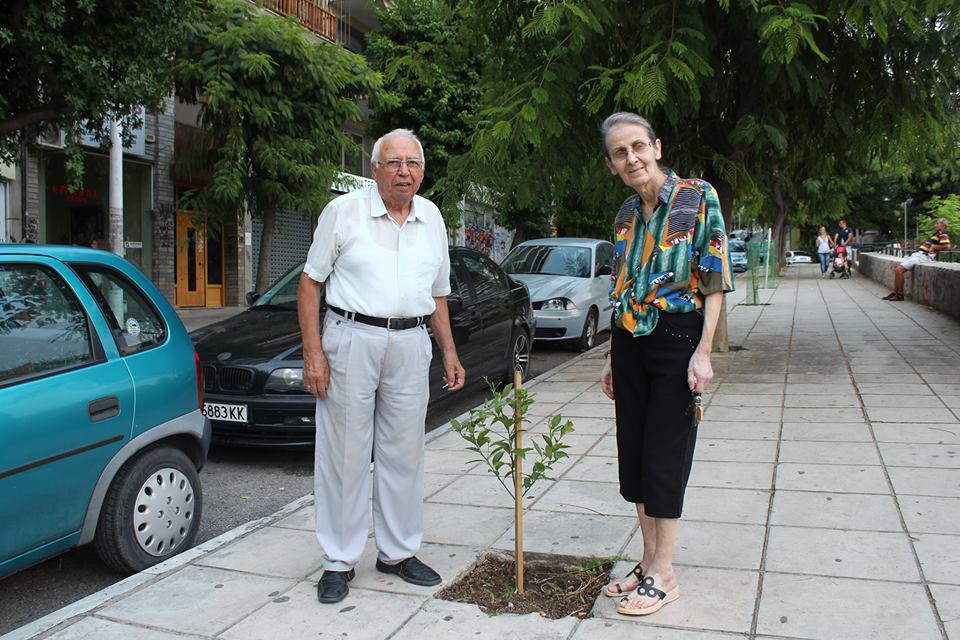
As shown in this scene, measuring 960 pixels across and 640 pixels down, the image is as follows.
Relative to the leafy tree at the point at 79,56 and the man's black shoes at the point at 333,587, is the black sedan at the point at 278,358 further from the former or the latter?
the leafy tree at the point at 79,56

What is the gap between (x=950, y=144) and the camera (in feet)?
29.0

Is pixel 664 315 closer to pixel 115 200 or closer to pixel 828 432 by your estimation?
pixel 828 432

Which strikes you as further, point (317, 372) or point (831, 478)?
point (831, 478)

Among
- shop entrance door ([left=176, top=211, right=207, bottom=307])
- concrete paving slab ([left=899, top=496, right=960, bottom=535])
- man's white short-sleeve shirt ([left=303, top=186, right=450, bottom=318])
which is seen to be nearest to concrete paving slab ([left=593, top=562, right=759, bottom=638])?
concrete paving slab ([left=899, top=496, right=960, bottom=535])

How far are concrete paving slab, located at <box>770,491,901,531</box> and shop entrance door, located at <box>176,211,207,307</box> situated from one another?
1528cm

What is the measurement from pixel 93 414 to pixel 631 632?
241 cm

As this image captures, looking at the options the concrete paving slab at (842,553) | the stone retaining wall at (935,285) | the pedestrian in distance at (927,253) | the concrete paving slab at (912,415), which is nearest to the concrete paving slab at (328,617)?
the concrete paving slab at (842,553)

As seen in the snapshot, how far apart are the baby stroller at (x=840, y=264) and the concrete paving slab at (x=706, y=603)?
28513 mm

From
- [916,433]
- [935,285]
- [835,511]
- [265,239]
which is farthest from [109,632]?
[935,285]

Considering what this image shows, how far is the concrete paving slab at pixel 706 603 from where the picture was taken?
3.11 meters

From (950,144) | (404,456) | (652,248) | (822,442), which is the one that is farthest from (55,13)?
(950,144)

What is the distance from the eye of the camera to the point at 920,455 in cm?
542

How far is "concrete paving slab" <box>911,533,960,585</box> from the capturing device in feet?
11.4

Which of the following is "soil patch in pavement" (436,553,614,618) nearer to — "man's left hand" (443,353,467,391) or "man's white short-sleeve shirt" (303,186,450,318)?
"man's left hand" (443,353,467,391)
